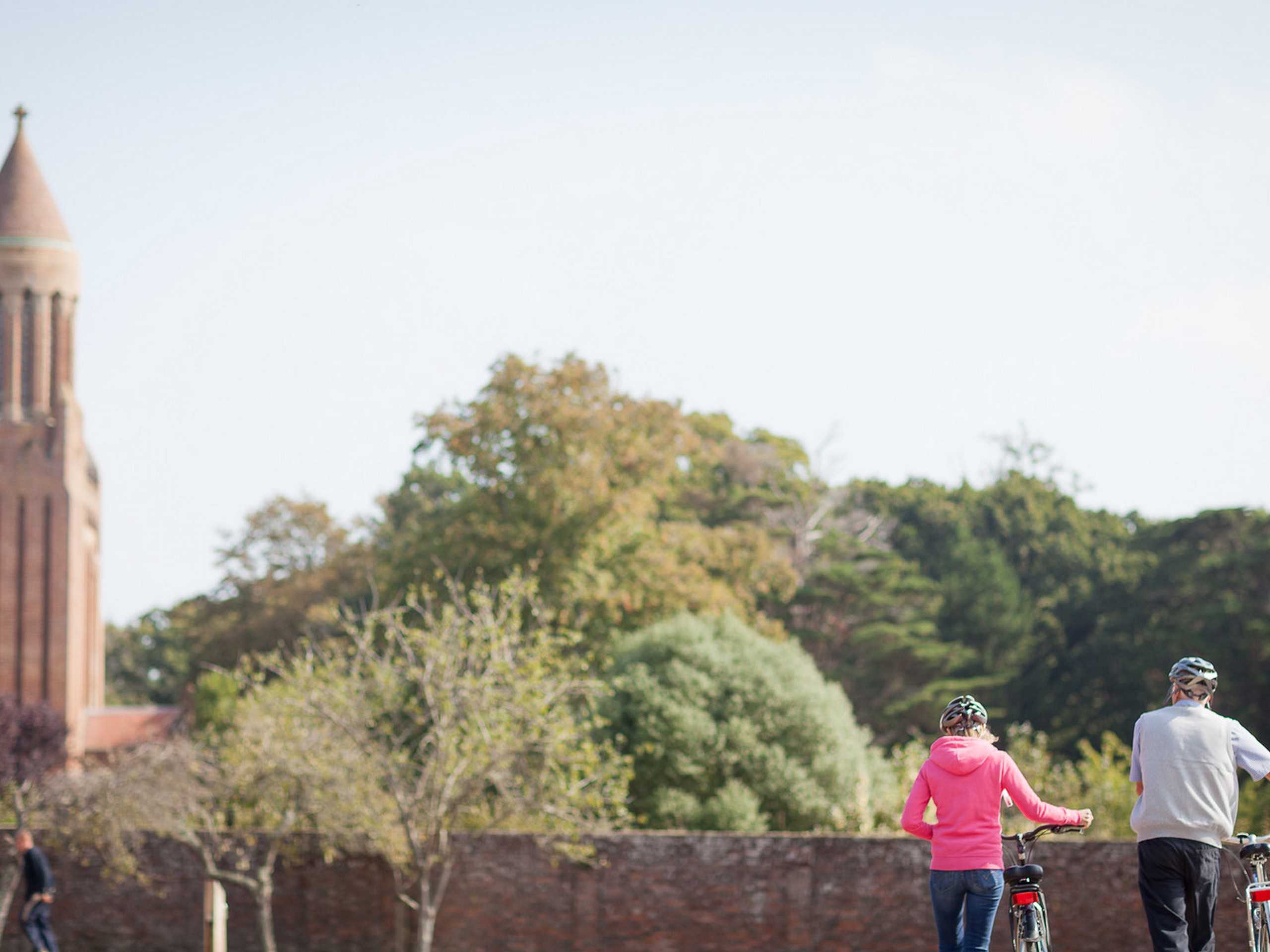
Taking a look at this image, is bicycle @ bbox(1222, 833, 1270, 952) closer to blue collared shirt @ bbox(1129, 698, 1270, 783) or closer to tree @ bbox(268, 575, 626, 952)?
Result: blue collared shirt @ bbox(1129, 698, 1270, 783)

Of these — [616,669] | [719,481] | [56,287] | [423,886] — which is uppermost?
[56,287]

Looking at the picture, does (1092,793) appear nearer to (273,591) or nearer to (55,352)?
(273,591)

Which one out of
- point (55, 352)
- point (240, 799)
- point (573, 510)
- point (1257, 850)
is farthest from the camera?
point (55, 352)

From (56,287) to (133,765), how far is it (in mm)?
41965

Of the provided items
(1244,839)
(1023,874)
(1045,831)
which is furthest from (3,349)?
(1244,839)

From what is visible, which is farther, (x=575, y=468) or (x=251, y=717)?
(x=575, y=468)

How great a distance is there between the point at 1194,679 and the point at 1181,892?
3.19ft

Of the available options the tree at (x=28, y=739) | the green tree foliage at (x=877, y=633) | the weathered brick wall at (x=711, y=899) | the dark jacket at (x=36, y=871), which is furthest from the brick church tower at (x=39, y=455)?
the dark jacket at (x=36, y=871)

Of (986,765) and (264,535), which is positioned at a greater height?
(264,535)

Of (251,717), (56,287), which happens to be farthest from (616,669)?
(56,287)

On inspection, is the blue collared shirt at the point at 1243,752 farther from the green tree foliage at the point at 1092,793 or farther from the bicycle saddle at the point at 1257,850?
the green tree foliage at the point at 1092,793

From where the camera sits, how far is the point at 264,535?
53562mm

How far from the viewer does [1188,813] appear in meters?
6.62

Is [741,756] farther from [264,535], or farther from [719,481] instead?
[264,535]
